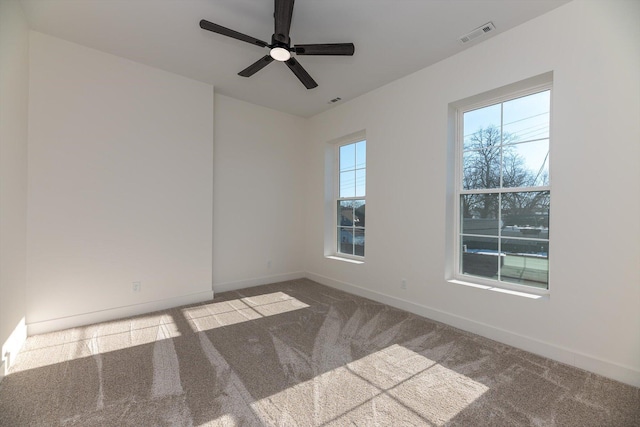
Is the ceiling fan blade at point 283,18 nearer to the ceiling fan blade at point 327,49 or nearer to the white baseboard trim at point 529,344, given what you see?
the ceiling fan blade at point 327,49

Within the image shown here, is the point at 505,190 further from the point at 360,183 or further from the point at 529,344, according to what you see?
the point at 360,183

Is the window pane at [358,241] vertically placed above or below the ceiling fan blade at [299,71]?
below

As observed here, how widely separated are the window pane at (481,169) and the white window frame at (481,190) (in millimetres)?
51

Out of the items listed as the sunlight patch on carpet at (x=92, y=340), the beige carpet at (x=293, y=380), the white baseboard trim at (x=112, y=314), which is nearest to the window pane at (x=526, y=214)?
the beige carpet at (x=293, y=380)

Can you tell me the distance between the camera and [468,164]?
3064 millimetres

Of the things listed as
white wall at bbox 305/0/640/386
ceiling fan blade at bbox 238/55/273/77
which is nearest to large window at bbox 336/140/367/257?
white wall at bbox 305/0/640/386

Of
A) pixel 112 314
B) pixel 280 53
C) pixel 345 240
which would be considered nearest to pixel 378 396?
pixel 280 53

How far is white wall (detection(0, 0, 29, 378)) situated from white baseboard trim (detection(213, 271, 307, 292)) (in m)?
2.03

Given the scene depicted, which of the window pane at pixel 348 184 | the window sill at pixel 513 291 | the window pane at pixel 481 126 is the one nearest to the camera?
the window sill at pixel 513 291

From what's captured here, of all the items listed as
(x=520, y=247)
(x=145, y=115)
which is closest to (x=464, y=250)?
(x=520, y=247)

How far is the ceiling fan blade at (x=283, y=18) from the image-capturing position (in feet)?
6.41

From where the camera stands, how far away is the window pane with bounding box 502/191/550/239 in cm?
249

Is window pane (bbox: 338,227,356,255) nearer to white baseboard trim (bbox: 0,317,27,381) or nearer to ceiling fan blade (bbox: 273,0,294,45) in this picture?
ceiling fan blade (bbox: 273,0,294,45)

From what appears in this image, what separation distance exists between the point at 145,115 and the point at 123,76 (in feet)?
1.47
